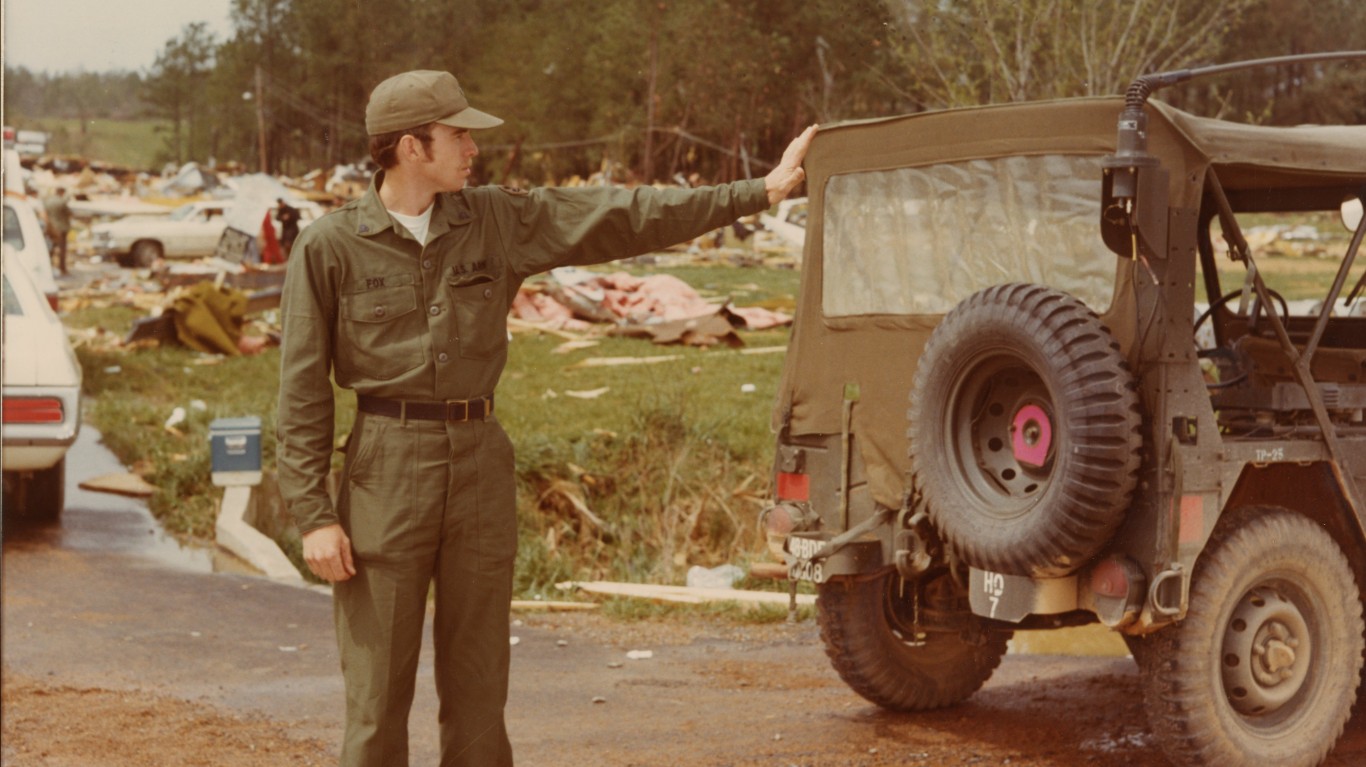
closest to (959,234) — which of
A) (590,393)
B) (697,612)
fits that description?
(697,612)

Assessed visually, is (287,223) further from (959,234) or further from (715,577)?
(959,234)

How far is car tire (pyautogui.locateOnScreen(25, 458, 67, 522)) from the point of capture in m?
11.1

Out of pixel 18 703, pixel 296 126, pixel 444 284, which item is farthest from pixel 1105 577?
pixel 296 126

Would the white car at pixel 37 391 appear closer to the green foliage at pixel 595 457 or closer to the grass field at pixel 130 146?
the green foliage at pixel 595 457

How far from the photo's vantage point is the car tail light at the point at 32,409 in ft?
32.6

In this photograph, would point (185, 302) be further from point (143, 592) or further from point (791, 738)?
point (791, 738)

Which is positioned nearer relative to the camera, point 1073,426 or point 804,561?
point 1073,426

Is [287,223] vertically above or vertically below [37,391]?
above

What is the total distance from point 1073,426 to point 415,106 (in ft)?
7.49

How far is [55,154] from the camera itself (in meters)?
83.7

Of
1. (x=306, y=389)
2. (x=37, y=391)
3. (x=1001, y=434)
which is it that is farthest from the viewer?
(x=37, y=391)

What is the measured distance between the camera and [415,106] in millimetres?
4367

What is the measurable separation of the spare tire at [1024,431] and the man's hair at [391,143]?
6.83 ft

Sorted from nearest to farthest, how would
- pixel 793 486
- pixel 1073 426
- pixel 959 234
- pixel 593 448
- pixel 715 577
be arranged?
pixel 1073 426
pixel 959 234
pixel 793 486
pixel 715 577
pixel 593 448
